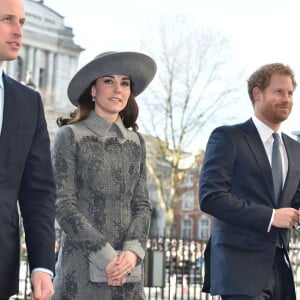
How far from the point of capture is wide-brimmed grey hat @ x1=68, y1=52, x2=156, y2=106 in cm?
420

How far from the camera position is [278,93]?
Answer: 177 inches

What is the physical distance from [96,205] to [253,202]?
82 centimetres

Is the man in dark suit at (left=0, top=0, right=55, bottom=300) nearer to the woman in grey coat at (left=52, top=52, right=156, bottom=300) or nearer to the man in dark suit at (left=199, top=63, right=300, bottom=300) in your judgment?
the woman in grey coat at (left=52, top=52, right=156, bottom=300)

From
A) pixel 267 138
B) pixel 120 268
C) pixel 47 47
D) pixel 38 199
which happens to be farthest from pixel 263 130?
pixel 47 47

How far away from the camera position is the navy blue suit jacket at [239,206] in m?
4.20

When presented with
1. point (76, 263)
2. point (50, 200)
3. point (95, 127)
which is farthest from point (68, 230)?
point (50, 200)

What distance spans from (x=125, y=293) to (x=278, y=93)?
1.39 m

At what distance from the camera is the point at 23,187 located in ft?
10.2

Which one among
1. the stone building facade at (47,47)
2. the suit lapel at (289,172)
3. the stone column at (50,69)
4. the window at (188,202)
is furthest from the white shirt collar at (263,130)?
the stone building facade at (47,47)

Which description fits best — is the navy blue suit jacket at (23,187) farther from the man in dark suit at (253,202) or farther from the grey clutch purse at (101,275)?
the man in dark suit at (253,202)

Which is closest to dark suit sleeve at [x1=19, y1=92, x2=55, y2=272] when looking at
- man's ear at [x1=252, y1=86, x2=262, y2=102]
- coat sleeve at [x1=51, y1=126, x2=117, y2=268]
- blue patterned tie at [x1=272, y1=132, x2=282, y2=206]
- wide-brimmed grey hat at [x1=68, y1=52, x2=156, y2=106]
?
coat sleeve at [x1=51, y1=126, x2=117, y2=268]

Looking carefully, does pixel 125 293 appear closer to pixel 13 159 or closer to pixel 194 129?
pixel 13 159

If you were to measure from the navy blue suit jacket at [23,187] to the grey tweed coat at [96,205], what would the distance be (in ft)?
2.56

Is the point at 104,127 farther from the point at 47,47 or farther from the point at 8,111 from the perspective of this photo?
the point at 47,47
